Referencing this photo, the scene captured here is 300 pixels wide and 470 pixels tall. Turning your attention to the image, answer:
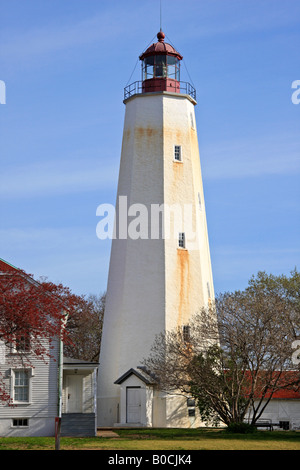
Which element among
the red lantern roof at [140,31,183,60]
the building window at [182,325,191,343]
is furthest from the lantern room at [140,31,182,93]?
the building window at [182,325,191,343]

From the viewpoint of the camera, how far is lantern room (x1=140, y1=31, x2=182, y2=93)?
155ft

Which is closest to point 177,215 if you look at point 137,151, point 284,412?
point 137,151

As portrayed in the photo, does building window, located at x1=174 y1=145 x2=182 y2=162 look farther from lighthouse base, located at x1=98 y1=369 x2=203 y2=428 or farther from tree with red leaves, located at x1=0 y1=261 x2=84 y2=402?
tree with red leaves, located at x1=0 y1=261 x2=84 y2=402

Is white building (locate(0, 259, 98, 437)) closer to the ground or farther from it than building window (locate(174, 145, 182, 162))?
closer to the ground

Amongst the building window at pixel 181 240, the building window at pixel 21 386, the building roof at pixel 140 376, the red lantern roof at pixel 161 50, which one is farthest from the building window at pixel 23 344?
the red lantern roof at pixel 161 50

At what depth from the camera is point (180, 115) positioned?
46.4m

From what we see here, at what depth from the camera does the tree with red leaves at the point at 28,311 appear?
1164 inches

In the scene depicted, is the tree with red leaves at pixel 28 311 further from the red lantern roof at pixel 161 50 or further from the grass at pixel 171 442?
the red lantern roof at pixel 161 50

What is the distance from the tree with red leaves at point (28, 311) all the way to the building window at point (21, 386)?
0.57 metres

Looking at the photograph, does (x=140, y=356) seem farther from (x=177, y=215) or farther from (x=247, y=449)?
(x=247, y=449)

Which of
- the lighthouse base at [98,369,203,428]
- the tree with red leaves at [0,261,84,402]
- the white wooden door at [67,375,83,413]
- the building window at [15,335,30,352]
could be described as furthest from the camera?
the lighthouse base at [98,369,203,428]

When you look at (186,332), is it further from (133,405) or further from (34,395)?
(34,395)

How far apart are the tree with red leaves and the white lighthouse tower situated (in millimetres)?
8461

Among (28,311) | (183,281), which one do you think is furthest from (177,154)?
(28,311)
